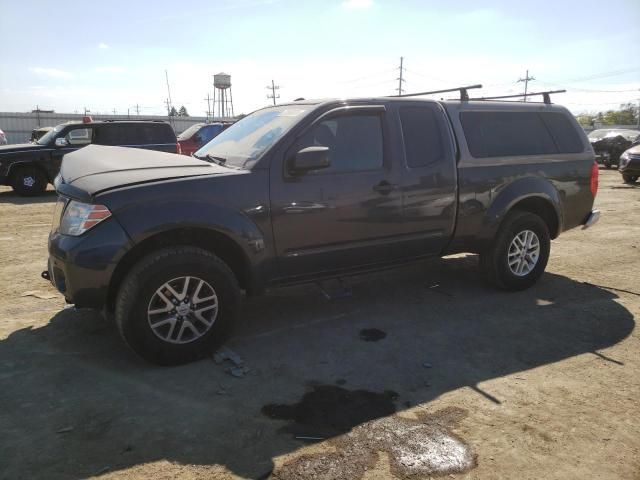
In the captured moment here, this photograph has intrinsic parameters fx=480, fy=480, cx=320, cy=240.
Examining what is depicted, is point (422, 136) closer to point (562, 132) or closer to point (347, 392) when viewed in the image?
point (562, 132)

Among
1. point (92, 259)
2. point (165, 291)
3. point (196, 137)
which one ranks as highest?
point (196, 137)

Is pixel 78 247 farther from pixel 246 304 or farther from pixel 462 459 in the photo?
pixel 462 459

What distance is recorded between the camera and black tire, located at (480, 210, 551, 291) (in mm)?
4918

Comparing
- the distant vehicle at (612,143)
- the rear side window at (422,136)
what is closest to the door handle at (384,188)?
the rear side window at (422,136)

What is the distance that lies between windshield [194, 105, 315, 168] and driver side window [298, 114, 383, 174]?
20 cm

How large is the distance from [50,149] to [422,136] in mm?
10544

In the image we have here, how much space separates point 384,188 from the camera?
13.5 ft

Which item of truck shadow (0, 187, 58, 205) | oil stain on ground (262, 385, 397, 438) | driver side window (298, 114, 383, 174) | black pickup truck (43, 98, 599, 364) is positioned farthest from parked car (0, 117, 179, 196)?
oil stain on ground (262, 385, 397, 438)

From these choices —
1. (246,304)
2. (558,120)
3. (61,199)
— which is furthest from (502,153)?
(61,199)

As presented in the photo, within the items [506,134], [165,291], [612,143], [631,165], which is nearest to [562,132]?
[506,134]

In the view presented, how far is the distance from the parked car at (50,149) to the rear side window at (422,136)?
9.48 metres

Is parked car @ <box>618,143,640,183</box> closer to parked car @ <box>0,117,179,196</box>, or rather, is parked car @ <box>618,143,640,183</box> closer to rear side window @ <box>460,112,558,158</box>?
rear side window @ <box>460,112,558,158</box>

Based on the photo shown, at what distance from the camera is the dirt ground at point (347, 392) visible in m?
2.48

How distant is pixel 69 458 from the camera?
247 centimetres
